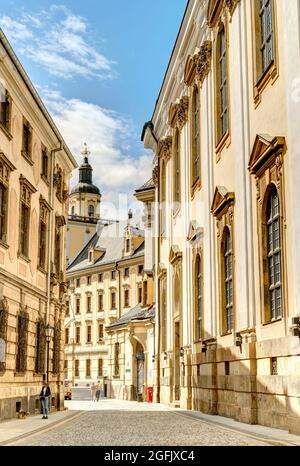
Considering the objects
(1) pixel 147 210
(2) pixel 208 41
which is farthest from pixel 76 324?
(2) pixel 208 41

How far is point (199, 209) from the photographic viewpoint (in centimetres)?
2930

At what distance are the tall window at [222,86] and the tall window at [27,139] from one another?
23.7ft

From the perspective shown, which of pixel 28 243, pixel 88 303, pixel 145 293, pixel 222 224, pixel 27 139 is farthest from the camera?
pixel 88 303

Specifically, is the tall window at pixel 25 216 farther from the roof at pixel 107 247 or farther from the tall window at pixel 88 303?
the tall window at pixel 88 303

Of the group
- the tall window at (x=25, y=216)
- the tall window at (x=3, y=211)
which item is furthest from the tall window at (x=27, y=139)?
the tall window at (x=3, y=211)

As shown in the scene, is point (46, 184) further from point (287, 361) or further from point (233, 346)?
Answer: point (287, 361)

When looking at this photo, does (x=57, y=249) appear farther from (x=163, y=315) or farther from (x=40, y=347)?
(x=163, y=315)

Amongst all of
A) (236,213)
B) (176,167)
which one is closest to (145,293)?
(176,167)

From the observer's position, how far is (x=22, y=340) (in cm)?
2712

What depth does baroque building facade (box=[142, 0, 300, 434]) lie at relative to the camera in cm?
1741

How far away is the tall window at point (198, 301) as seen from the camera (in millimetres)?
29031

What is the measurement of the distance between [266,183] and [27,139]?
12.2m
